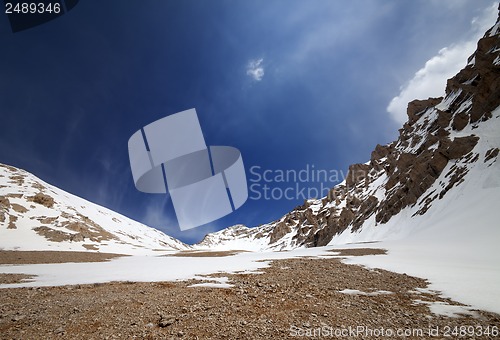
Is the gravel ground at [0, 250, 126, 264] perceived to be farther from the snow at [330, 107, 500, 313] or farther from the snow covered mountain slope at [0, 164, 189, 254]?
the snow at [330, 107, 500, 313]

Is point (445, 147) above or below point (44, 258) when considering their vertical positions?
above

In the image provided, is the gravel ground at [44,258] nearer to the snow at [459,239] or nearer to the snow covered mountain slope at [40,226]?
the snow covered mountain slope at [40,226]

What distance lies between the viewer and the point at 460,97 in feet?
221

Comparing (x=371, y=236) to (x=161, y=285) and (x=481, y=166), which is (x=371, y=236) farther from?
(x=161, y=285)

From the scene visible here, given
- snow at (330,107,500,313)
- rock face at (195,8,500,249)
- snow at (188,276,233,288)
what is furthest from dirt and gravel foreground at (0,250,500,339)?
rock face at (195,8,500,249)

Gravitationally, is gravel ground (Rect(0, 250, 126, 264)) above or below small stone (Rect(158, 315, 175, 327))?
above

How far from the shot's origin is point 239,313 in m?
7.66

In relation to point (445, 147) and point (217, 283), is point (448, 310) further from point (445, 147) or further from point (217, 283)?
point (445, 147)

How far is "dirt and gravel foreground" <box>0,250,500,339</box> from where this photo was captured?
6.43 m

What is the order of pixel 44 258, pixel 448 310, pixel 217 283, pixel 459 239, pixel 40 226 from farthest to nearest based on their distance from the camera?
pixel 40 226, pixel 44 258, pixel 459 239, pixel 217 283, pixel 448 310

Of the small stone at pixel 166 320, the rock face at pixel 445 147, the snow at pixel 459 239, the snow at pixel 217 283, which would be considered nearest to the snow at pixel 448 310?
the snow at pixel 459 239

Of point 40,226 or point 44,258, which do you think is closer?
point 44,258

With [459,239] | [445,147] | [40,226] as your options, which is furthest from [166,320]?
[40,226]

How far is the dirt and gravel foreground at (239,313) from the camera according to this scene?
643 cm
